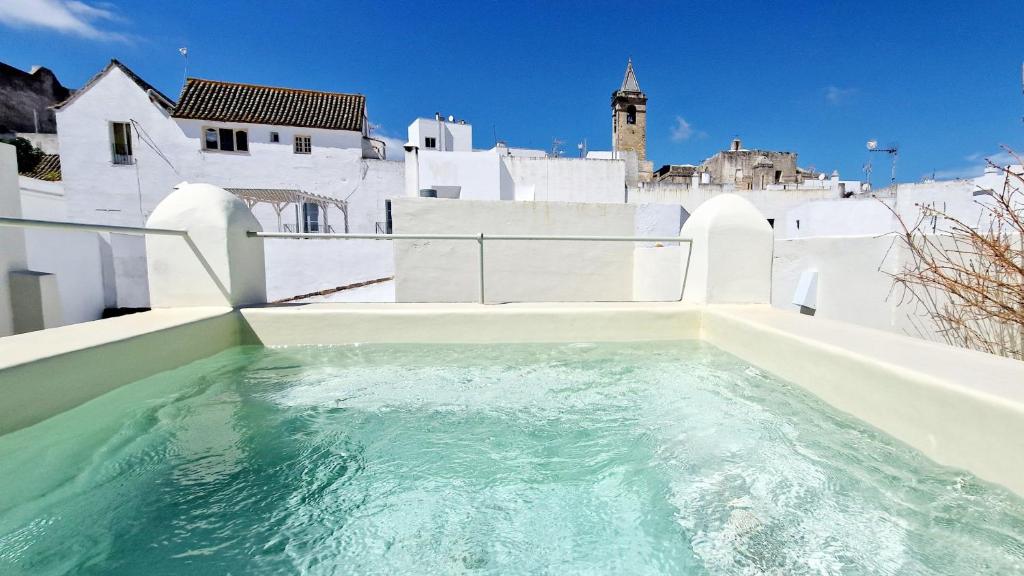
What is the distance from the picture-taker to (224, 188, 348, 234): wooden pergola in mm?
14352

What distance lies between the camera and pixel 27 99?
21.2 m

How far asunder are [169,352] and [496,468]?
2.52 m

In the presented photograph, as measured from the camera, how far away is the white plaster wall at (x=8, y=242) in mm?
4867

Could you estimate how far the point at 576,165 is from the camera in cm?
1631

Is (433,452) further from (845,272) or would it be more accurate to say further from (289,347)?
(845,272)

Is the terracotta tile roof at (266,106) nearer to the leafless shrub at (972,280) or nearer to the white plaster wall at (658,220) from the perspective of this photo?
the white plaster wall at (658,220)

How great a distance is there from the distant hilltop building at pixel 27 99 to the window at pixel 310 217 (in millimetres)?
14068

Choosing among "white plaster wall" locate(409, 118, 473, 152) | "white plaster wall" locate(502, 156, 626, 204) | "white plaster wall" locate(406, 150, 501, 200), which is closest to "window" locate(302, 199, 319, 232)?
"white plaster wall" locate(406, 150, 501, 200)

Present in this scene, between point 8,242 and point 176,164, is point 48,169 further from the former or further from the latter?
point 8,242

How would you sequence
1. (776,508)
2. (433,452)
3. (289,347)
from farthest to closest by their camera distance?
1. (289,347)
2. (433,452)
3. (776,508)

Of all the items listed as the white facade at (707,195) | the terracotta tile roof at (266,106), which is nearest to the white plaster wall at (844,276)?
the white facade at (707,195)

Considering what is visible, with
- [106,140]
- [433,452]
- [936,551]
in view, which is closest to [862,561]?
[936,551]

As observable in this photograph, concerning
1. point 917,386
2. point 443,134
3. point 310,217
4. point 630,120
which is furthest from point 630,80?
point 917,386

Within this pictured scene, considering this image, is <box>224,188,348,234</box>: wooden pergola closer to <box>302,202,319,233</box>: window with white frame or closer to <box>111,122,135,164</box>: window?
<box>302,202,319,233</box>: window with white frame
